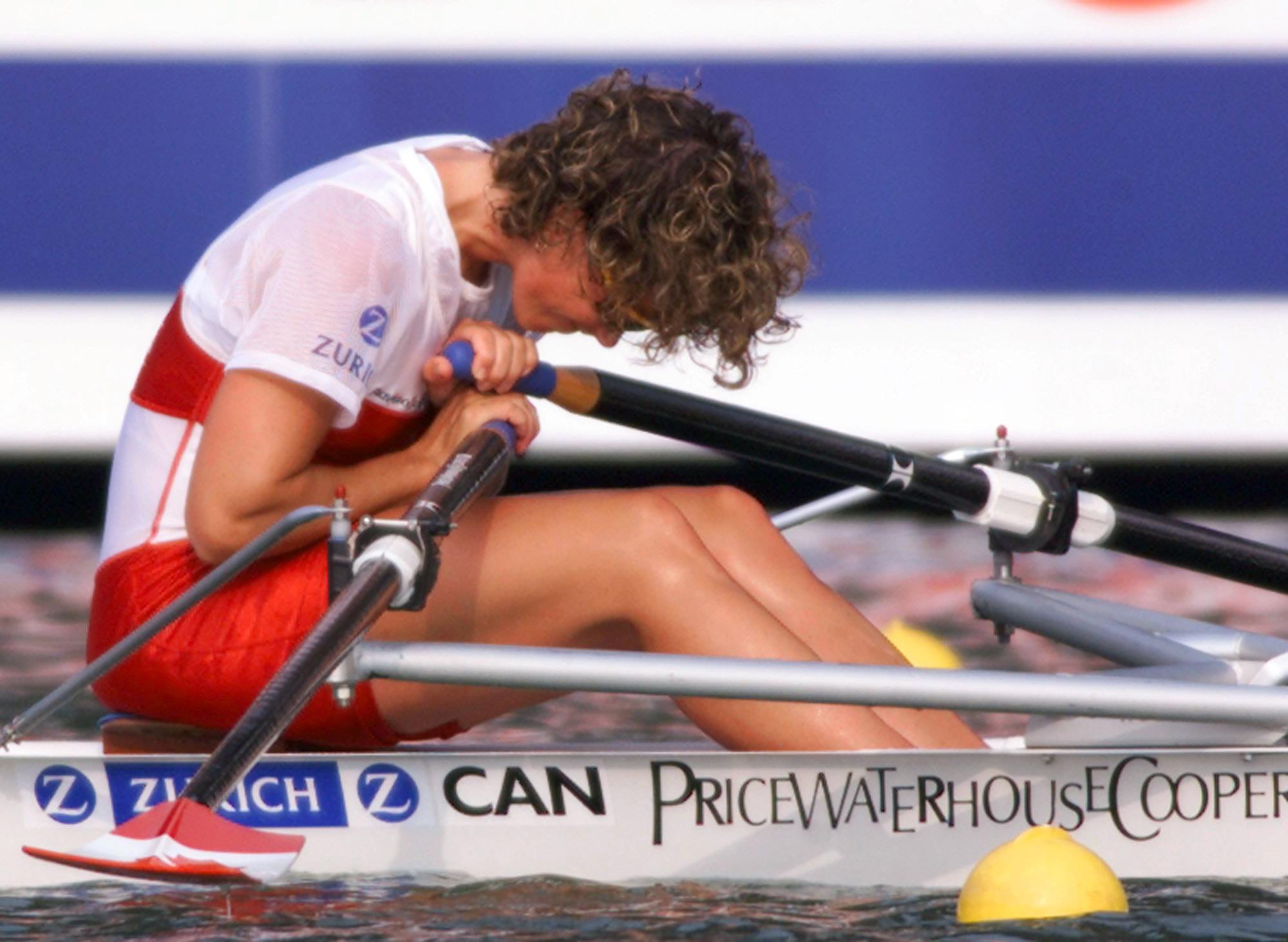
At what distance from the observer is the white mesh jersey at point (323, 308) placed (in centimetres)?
289

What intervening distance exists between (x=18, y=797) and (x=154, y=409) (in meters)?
0.61

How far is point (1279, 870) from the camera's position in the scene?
321cm

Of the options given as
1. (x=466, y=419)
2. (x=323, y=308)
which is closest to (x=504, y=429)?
(x=466, y=419)

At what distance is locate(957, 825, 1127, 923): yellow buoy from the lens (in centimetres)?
295

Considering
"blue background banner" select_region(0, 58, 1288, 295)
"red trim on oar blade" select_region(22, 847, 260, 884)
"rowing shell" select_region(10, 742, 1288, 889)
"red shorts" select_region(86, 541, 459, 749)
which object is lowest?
"red trim on oar blade" select_region(22, 847, 260, 884)

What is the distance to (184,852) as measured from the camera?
2.57m

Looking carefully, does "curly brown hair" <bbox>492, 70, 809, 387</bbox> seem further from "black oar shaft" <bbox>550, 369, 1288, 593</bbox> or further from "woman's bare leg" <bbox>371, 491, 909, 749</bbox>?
"black oar shaft" <bbox>550, 369, 1288, 593</bbox>

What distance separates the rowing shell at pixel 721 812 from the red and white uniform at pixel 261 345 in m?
0.13

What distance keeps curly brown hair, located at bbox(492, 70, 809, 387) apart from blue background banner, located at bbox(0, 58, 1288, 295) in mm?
4099

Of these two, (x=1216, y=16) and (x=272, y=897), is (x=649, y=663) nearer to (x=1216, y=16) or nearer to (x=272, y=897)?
(x=272, y=897)

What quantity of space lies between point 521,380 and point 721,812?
0.72 meters

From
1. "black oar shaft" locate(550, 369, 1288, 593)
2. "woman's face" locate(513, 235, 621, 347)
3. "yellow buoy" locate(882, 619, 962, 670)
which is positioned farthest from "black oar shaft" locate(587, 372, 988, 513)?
"yellow buoy" locate(882, 619, 962, 670)

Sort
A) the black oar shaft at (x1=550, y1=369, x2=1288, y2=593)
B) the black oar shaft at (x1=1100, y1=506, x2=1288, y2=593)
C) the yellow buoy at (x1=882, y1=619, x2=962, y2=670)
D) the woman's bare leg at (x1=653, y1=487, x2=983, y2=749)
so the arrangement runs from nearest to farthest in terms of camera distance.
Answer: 1. the woman's bare leg at (x1=653, y1=487, x2=983, y2=749)
2. the black oar shaft at (x1=550, y1=369, x2=1288, y2=593)
3. the black oar shaft at (x1=1100, y1=506, x2=1288, y2=593)
4. the yellow buoy at (x1=882, y1=619, x2=962, y2=670)

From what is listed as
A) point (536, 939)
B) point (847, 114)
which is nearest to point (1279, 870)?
point (536, 939)
